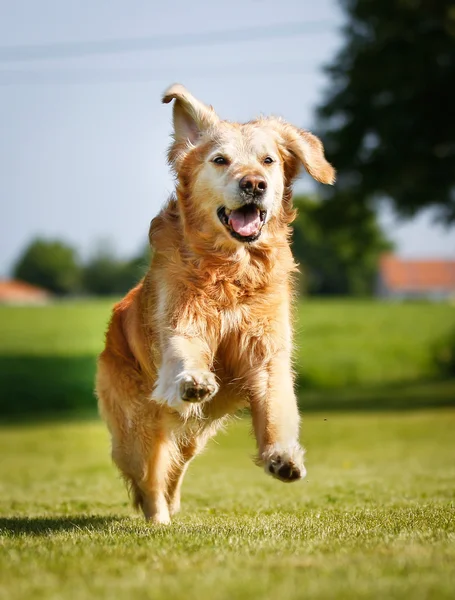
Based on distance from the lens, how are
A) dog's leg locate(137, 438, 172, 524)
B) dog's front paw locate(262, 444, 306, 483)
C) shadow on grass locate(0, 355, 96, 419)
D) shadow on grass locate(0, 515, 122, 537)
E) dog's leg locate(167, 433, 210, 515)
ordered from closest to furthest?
dog's front paw locate(262, 444, 306, 483) → shadow on grass locate(0, 515, 122, 537) → dog's leg locate(137, 438, 172, 524) → dog's leg locate(167, 433, 210, 515) → shadow on grass locate(0, 355, 96, 419)

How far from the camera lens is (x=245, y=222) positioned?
5.62 m

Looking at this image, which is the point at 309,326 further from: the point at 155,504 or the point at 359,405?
the point at 155,504

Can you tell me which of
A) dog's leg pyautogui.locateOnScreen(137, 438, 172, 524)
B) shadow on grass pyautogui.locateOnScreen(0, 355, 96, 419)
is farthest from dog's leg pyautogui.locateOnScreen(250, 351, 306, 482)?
shadow on grass pyautogui.locateOnScreen(0, 355, 96, 419)

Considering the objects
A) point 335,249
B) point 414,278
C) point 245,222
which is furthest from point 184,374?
point 414,278

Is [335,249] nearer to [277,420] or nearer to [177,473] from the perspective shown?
[177,473]

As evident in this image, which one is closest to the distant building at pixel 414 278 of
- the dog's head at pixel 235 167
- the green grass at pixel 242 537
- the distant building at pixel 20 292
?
the distant building at pixel 20 292

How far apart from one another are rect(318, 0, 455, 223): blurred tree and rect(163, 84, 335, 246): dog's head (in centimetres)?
1343

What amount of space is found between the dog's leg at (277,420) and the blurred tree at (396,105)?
572 inches

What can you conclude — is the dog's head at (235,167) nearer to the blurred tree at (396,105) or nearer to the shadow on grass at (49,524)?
the shadow on grass at (49,524)

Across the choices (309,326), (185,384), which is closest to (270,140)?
(185,384)

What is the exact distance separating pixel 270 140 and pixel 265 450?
205cm

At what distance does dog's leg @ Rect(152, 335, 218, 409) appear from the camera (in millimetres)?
4922

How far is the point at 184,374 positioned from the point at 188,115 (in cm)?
196

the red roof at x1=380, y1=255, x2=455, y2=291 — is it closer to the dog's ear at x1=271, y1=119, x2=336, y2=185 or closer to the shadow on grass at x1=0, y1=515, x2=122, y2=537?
the dog's ear at x1=271, y1=119, x2=336, y2=185
